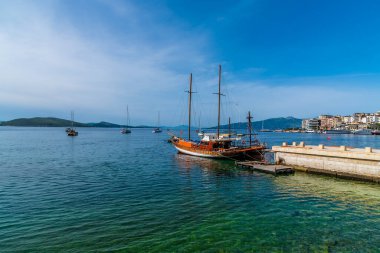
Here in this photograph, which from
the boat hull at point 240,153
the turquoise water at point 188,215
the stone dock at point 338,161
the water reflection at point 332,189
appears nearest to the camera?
the turquoise water at point 188,215

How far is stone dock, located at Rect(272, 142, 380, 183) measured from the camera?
25656 millimetres

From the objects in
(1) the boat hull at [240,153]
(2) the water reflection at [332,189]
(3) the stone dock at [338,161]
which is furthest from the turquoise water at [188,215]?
(1) the boat hull at [240,153]

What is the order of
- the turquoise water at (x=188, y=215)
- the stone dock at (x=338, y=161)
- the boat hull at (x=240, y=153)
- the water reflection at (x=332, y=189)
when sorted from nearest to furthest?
the turquoise water at (x=188, y=215), the water reflection at (x=332, y=189), the stone dock at (x=338, y=161), the boat hull at (x=240, y=153)

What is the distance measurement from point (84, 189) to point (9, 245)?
37.7ft

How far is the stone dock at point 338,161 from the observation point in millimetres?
25656

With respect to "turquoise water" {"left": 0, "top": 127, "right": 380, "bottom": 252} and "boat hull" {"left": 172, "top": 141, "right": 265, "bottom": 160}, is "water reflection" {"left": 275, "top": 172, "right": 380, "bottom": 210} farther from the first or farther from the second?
"boat hull" {"left": 172, "top": 141, "right": 265, "bottom": 160}

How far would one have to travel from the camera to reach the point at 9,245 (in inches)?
486

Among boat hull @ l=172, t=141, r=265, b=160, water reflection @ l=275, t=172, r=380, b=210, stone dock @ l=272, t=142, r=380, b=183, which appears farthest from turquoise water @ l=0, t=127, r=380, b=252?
boat hull @ l=172, t=141, r=265, b=160

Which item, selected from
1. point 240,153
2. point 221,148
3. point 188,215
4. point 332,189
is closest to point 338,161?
point 332,189

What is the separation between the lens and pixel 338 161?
94.0ft

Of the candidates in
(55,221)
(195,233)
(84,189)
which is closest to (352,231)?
(195,233)

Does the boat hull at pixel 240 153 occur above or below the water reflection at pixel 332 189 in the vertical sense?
above

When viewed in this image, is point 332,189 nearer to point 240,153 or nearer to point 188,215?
point 188,215

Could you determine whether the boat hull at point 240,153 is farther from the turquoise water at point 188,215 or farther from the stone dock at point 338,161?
the turquoise water at point 188,215
